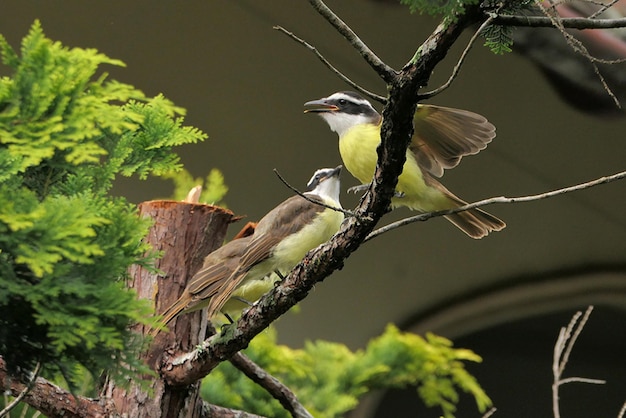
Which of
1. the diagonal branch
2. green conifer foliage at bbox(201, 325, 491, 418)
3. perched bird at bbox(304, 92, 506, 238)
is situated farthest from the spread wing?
green conifer foliage at bbox(201, 325, 491, 418)

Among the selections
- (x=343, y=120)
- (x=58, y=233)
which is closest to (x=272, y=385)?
(x=343, y=120)

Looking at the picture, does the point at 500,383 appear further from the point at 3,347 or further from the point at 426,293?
the point at 3,347

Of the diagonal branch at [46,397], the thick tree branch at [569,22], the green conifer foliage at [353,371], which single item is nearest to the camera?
the thick tree branch at [569,22]

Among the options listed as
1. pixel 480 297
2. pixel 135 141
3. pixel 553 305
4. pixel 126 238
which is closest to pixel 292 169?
pixel 480 297

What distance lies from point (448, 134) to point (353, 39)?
110cm

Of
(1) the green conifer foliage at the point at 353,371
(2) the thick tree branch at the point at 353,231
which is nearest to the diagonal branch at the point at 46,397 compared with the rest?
(2) the thick tree branch at the point at 353,231

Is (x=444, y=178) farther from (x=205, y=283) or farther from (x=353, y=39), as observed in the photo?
(x=353, y=39)

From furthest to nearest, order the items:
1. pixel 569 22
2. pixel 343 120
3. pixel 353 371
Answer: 1. pixel 353 371
2. pixel 343 120
3. pixel 569 22

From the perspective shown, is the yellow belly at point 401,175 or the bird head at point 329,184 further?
the bird head at point 329,184

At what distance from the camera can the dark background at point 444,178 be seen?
398 centimetres

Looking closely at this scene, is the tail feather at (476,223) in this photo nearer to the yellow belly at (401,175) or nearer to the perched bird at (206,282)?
the yellow belly at (401,175)

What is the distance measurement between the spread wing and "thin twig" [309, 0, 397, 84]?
3.10 ft

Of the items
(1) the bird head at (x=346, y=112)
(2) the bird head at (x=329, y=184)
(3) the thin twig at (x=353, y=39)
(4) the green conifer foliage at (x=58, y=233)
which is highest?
(1) the bird head at (x=346, y=112)

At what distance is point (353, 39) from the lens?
1319 mm
